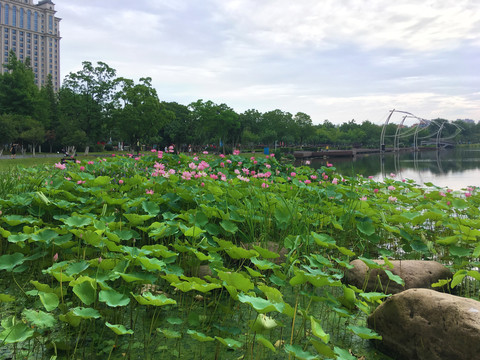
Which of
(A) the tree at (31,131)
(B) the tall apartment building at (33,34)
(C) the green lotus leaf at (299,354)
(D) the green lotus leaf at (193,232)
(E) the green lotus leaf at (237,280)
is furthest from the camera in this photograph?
(B) the tall apartment building at (33,34)

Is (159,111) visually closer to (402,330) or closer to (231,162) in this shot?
(231,162)

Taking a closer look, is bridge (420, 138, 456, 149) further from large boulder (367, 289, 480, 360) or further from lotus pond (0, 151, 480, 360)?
large boulder (367, 289, 480, 360)

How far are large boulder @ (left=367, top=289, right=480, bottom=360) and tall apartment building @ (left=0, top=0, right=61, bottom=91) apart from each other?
430ft

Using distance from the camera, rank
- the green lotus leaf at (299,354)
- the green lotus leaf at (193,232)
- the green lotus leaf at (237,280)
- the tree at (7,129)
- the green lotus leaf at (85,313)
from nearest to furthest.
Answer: the green lotus leaf at (299,354)
the green lotus leaf at (85,313)
the green lotus leaf at (237,280)
the green lotus leaf at (193,232)
the tree at (7,129)

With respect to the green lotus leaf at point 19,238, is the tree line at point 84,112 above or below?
above

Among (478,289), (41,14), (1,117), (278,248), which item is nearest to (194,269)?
(278,248)

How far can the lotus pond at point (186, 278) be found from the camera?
6.38 feet

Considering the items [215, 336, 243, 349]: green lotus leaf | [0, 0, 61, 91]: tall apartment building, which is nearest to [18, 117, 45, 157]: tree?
[215, 336, 243, 349]: green lotus leaf

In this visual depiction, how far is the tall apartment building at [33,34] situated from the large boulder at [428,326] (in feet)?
430

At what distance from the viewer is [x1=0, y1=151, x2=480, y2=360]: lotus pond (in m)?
1.94

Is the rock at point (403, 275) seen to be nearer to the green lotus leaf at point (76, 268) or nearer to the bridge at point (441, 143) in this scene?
the green lotus leaf at point (76, 268)

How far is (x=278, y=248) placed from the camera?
344 cm

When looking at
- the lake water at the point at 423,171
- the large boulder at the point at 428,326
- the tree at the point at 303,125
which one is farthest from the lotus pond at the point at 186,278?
the tree at the point at 303,125

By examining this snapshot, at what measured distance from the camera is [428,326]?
2209 millimetres
